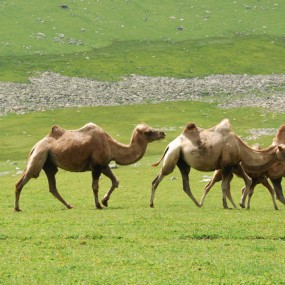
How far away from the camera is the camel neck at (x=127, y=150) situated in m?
24.0

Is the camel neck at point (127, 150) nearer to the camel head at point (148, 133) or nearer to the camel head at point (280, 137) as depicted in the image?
the camel head at point (148, 133)

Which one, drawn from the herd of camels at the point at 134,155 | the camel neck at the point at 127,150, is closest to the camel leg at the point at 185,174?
the herd of camels at the point at 134,155

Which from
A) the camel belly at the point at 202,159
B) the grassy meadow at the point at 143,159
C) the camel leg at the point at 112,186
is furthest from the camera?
the camel leg at the point at 112,186

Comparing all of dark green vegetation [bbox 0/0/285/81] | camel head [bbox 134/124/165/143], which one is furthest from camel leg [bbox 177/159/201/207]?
dark green vegetation [bbox 0/0/285/81]

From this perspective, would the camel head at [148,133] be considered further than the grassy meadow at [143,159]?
Yes

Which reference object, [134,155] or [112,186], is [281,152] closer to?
[134,155]

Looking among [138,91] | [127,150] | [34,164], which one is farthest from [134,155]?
[138,91]

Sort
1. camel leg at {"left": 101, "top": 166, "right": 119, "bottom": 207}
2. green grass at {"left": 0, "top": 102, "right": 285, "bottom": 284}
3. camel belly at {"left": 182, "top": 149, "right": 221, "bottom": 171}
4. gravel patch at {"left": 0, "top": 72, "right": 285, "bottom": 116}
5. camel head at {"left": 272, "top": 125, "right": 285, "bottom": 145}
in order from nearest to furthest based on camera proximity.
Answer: green grass at {"left": 0, "top": 102, "right": 285, "bottom": 284}, camel belly at {"left": 182, "top": 149, "right": 221, "bottom": 171}, camel leg at {"left": 101, "top": 166, "right": 119, "bottom": 207}, camel head at {"left": 272, "top": 125, "right": 285, "bottom": 145}, gravel patch at {"left": 0, "top": 72, "right": 285, "bottom": 116}

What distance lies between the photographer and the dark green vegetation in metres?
82.2

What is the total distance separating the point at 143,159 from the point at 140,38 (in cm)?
5381

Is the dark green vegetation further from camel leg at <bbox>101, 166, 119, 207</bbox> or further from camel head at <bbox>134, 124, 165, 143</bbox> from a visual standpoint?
camel leg at <bbox>101, 166, 119, 207</bbox>

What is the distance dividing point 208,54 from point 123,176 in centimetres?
5394

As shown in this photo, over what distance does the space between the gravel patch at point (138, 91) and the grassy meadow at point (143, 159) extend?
1.92 metres

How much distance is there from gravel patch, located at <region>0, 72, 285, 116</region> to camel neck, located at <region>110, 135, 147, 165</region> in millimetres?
38549
